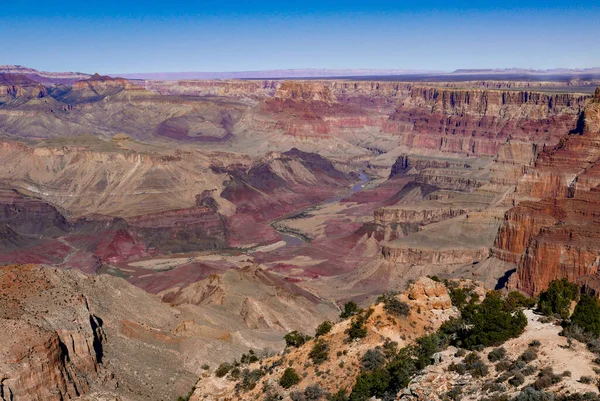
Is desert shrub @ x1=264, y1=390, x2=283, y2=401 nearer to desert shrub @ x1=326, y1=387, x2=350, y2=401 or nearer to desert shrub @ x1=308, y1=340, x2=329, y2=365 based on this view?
desert shrub @ x1=308, y1=340, x2=329, y2=365

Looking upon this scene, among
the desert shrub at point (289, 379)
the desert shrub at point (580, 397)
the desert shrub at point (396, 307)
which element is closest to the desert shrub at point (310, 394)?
the desert shrub at point (289, 379)

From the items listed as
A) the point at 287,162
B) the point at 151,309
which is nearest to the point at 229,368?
the point at 151,309

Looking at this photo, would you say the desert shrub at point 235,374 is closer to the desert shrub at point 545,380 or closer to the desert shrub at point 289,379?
the desert shrub at point 289,379

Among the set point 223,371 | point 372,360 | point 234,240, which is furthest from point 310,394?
point 234,240

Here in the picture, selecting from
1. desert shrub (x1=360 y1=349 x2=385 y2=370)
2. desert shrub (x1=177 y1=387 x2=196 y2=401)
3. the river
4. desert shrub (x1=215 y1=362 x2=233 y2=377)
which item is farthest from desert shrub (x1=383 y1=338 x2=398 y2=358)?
the river

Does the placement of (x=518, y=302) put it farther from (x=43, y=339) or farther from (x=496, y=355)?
(x=43, y=339)
